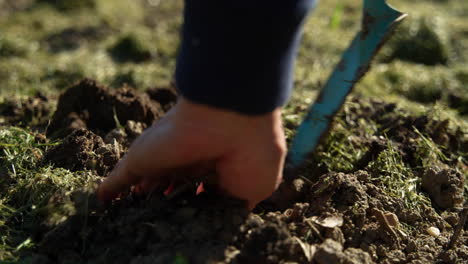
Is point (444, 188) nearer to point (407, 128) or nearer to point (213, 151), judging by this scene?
point (407, 128)

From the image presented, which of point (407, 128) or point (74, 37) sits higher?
point (407, 128)

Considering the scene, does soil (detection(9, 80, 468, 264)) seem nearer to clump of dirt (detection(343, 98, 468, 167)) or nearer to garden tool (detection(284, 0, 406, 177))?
clump of dirt (detection(343, 98, 468, 167))

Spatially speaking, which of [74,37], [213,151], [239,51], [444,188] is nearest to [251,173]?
[213,151]

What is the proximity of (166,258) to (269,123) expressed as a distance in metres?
0.60

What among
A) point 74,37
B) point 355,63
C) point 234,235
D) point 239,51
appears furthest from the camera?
point 74,37

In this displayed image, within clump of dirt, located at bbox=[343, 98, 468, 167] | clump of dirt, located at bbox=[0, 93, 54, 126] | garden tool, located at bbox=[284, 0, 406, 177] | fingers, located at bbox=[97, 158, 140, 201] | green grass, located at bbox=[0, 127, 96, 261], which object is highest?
garden tool, located at bbox=[284, 0, 406, 177]

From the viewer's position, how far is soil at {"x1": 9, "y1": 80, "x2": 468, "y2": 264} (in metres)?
1.92

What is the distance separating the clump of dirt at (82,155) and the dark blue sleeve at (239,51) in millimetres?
914

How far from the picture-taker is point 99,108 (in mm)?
3076

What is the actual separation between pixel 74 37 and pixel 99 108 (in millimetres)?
3933

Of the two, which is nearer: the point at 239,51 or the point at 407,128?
the point at 239,51

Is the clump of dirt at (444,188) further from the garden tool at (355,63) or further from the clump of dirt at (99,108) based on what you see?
the clump of dirt at (99,108)

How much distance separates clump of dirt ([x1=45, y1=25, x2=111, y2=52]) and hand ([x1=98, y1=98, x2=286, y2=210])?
4.79 meters

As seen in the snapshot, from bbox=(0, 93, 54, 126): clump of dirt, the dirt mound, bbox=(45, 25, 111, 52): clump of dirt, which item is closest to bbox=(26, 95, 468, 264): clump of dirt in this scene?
the dirt mound
